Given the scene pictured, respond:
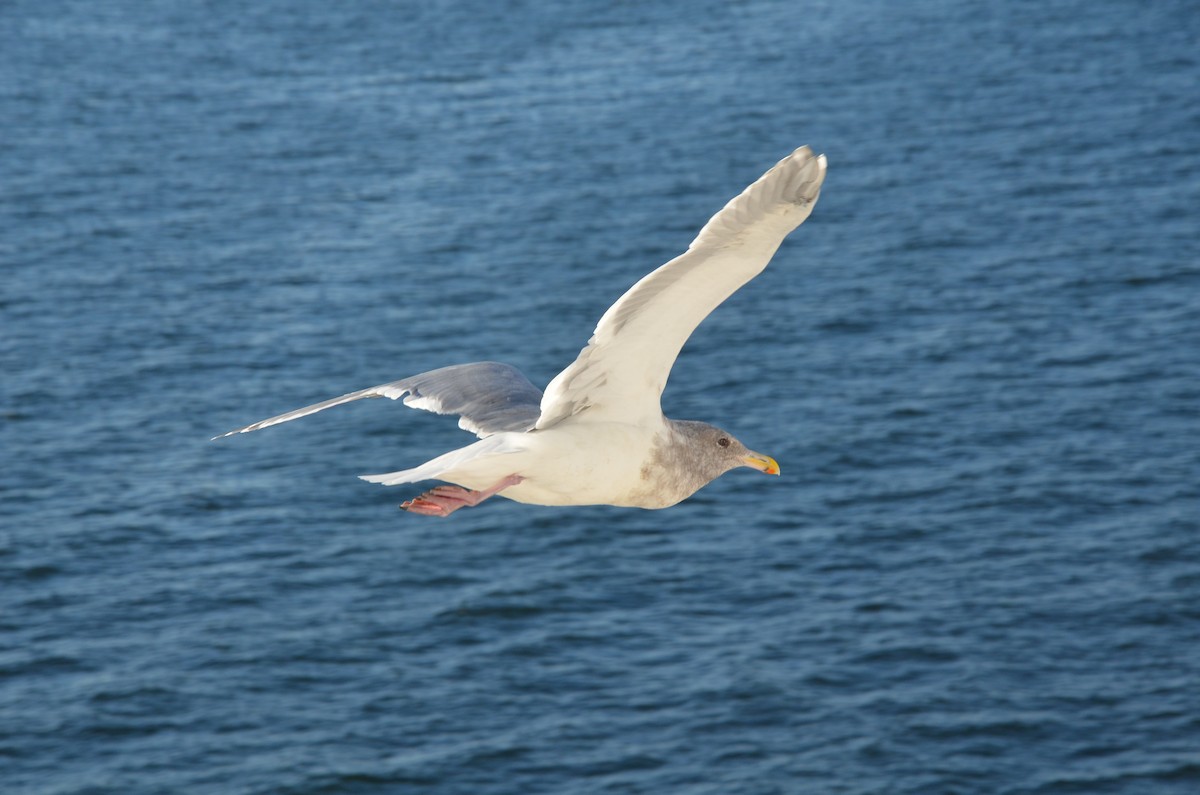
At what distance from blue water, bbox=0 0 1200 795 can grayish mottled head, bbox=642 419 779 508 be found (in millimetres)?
34694

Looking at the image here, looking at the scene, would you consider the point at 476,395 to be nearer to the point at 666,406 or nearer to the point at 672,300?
the point at 672,300

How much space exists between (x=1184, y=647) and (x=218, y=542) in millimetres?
37140

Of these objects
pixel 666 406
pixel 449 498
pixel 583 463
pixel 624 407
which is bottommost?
pixel 666 406

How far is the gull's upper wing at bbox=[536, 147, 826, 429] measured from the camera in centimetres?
1430

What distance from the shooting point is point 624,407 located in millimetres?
16875

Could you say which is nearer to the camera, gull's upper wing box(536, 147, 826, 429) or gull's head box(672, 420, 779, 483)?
gull's upper wing box(536, 147, 826, 429)

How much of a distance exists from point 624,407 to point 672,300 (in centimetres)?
191

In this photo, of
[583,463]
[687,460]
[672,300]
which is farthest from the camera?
[687,460]

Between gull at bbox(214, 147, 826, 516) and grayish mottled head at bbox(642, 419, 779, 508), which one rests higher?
gull at bbox(214, 147, 826, 516)

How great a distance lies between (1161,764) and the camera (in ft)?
171

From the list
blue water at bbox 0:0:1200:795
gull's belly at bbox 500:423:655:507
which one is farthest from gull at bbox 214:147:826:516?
blue water at bbox 0:0:1200:795

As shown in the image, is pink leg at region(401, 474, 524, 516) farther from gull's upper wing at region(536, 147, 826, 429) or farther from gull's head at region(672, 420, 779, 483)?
gull's head at region(672, 420, 779, 483)

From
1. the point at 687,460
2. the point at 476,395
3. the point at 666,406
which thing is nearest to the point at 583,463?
the point at 687,460

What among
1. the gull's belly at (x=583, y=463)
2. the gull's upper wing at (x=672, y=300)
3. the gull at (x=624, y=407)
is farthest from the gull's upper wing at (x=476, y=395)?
the gull's upper wing at (x=672, y=300)
